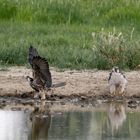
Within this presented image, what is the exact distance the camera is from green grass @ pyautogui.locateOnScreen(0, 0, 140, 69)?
13.9m

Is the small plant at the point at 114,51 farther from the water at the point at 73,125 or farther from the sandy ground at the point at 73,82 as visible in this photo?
the water at the point at 73,125

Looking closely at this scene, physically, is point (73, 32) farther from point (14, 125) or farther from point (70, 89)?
point (14, 125)

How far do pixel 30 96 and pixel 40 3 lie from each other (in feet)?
23.4

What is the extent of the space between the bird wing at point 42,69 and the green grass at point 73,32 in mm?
2562

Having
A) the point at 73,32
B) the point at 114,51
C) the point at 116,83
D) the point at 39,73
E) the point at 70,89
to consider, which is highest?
the point at 73,32

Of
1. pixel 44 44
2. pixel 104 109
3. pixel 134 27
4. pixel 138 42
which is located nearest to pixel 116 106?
pixel 104 109

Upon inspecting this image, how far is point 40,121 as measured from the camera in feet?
32.8

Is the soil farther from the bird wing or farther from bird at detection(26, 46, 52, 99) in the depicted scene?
the bird wing

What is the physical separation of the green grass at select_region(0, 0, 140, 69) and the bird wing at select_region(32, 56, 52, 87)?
2562 millimetres

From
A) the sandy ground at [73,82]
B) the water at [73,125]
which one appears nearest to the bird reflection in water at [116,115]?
the water at [73,125]

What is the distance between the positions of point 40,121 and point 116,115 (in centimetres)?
111

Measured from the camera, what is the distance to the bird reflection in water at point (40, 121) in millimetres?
9134

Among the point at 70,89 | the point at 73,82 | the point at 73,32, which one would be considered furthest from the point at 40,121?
the point at 73,32

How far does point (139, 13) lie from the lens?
18234 millimetres
